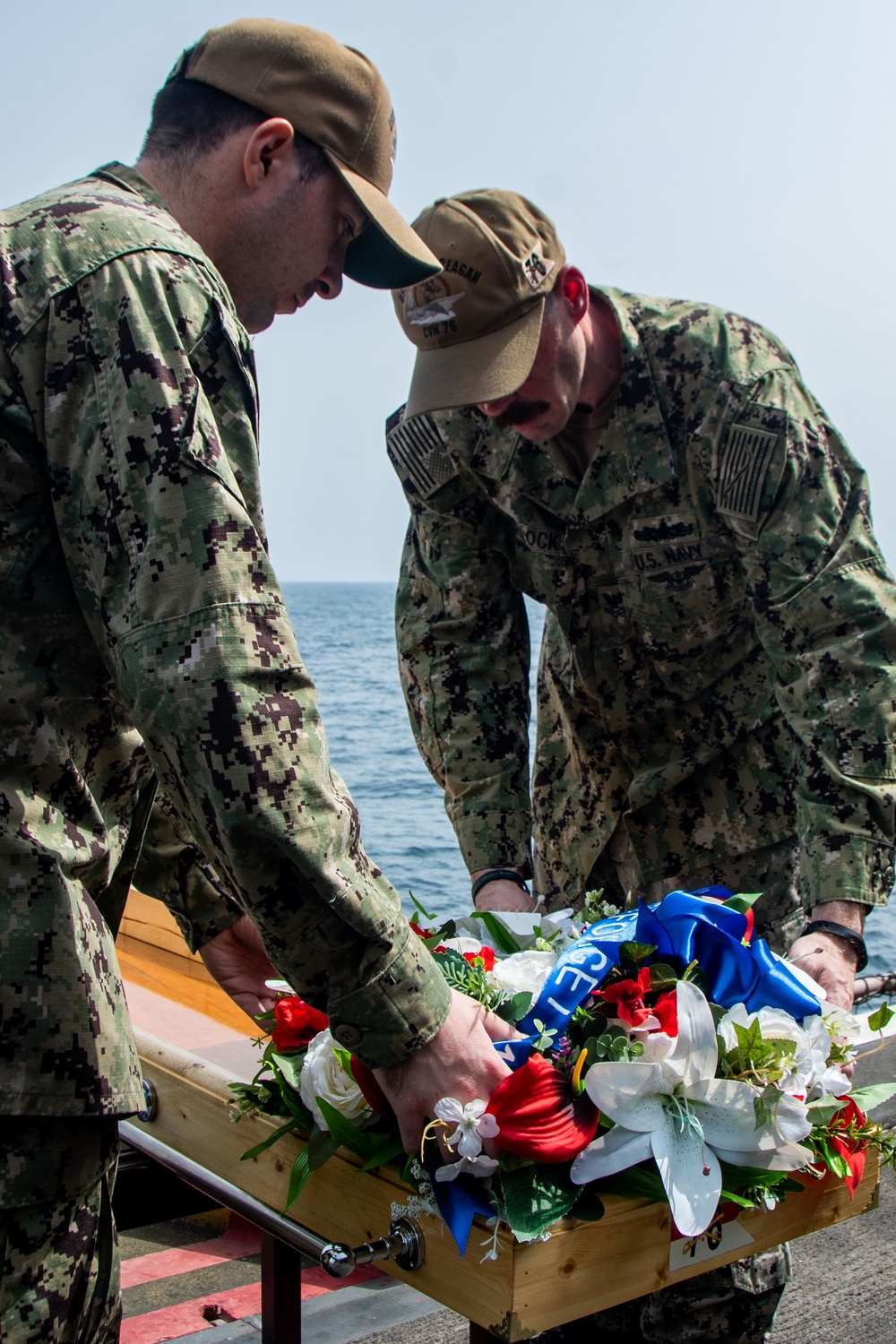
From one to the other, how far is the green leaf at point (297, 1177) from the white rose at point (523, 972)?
0.35m

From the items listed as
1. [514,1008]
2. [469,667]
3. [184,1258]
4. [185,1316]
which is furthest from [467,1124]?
[184,1258]

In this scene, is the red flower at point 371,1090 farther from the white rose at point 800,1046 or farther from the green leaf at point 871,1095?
the green leaf at point 871,1095

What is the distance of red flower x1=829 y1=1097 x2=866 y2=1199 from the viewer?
171 cm

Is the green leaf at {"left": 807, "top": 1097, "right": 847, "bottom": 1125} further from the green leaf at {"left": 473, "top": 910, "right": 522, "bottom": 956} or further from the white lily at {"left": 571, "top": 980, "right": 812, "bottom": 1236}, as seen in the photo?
the green leaf at {"left": 473, "top": 910, "right": 522, "bottom": 956}

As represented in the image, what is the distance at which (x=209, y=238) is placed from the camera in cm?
166

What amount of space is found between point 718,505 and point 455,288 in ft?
2.36

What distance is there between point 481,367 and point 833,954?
135 cm

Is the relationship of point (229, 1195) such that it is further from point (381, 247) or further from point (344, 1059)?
point (381, 247)

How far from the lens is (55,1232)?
4.66ft

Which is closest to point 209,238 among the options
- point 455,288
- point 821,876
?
point 455,288

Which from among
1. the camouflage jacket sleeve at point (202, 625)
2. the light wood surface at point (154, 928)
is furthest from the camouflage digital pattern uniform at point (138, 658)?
the light wood surface at point (154, 928)

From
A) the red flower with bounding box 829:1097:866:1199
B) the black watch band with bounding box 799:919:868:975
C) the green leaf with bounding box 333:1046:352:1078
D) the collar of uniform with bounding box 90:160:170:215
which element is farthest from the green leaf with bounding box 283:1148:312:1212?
the collar of uniform with bounding box 90:160:170:215

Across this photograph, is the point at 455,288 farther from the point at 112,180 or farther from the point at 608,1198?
the point at 608,1198

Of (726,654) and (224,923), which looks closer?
(224,923)
